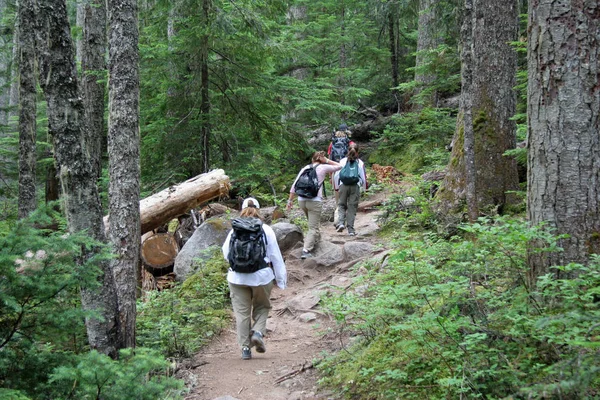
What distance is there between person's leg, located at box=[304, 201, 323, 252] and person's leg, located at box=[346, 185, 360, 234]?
999mm

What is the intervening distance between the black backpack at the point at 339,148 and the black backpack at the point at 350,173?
115 inches

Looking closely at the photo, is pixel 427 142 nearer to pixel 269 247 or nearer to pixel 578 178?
pixel 269 247

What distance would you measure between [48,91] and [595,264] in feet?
17.3

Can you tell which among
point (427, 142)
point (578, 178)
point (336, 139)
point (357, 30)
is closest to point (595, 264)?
point (578, 178)

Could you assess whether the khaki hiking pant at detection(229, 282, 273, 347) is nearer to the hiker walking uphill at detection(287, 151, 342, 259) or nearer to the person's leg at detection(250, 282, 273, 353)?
the person's leg at detection(250, 282, 273, 353)

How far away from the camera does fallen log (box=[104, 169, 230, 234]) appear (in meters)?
10.2

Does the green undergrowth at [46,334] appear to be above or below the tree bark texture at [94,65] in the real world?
below

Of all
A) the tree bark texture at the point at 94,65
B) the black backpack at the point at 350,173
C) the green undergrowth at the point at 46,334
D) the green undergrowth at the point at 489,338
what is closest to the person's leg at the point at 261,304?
the green undergrowth at the point at 489,338

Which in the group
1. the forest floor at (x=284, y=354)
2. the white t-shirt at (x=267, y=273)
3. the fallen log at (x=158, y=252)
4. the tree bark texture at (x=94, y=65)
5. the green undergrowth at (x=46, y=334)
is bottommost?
the forest floor at (x=284, y=354)

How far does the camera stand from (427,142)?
1750 cm

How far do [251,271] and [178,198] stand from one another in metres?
4.50

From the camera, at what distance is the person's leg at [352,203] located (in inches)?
440

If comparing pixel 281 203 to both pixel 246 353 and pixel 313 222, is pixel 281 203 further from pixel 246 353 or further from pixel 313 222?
pixel 246 353

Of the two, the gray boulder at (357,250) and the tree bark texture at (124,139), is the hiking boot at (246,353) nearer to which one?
the tree bark texture at (124,139)
